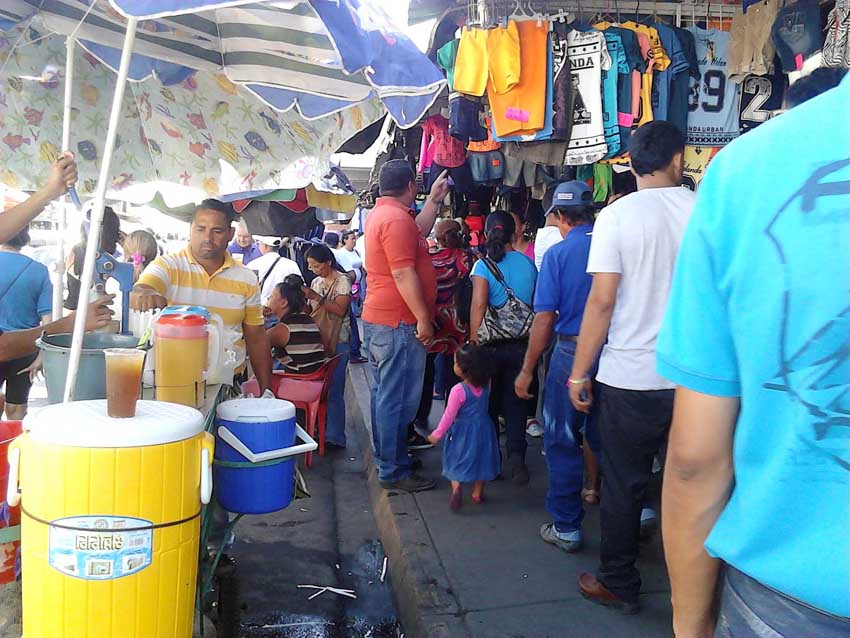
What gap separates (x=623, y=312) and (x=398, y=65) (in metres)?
1.48

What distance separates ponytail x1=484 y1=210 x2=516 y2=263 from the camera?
185 inches

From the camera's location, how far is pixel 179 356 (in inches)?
96.3

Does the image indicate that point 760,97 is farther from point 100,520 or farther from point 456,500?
point 100,520

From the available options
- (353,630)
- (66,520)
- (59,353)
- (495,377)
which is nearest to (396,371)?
(495,377)

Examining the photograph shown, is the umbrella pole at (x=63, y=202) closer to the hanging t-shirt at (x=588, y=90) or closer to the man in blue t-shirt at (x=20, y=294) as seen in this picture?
the man in blue t-shirt at (x=20, y=294)

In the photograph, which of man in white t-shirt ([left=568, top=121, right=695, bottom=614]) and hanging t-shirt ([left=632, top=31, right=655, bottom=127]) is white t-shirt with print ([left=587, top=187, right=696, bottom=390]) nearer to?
man in white t-shirt ([left=568, top=121, right=695, bottom=614])

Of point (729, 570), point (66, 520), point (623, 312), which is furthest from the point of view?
point (623, 312)

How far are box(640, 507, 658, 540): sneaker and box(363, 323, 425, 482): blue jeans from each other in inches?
62.3

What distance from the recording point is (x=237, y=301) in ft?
11.7

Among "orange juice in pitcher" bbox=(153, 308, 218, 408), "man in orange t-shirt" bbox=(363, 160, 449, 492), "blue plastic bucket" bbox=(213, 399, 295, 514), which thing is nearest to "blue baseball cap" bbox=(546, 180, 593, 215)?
"man in orange t-shirt" bbox=(363, 160, 449, 492)

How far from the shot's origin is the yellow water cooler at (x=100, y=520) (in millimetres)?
1798

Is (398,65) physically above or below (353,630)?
above

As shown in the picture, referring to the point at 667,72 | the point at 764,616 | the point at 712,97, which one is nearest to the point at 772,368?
the point at 764,616

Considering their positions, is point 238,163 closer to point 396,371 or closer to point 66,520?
point 396,371
